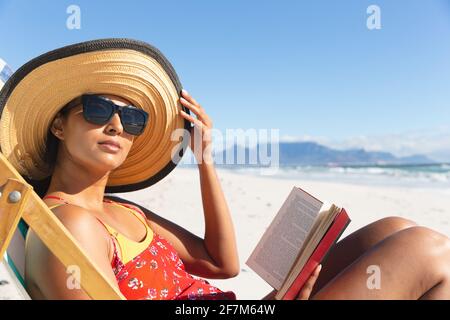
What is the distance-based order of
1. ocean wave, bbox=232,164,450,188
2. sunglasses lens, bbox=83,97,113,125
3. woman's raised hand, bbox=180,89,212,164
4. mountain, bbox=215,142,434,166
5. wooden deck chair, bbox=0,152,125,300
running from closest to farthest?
wooden deck chair, bbox=0,152,125,300
sunglasses lens, bbox=83,97,113,125
woman's raised hand, bbox=180,89,212,164
ocean wave, bbox=232,164,450,188
mountain, bbox=215,142,434,166

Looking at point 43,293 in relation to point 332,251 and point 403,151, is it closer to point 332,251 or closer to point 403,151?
point 332,251

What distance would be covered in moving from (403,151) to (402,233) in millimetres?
101052

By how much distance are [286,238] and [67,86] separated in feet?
3.58

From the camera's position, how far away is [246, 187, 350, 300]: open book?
1.75m

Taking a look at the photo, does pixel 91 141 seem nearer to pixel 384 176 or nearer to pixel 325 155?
pixel 384 176

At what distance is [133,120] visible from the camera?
211cm

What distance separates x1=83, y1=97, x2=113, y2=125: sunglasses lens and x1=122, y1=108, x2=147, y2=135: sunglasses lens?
0.24 ft

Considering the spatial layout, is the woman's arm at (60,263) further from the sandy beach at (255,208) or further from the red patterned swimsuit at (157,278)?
the sandy beach at (255,208)

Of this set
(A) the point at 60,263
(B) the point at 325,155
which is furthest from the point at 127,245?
(B) the point at 325,155

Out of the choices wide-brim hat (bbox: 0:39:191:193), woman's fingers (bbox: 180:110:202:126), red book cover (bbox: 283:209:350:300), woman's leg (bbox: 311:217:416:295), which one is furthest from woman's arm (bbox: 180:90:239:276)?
red book cover (bbox: 283:209:350:300)

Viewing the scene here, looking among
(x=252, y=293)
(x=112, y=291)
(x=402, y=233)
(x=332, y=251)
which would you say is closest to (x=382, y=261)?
(x=402, y=233)

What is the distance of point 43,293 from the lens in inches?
59.9

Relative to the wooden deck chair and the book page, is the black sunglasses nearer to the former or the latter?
the wooden deck chair

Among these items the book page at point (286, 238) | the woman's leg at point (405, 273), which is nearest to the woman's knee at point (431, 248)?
the woman's leg at point (405, 273)
